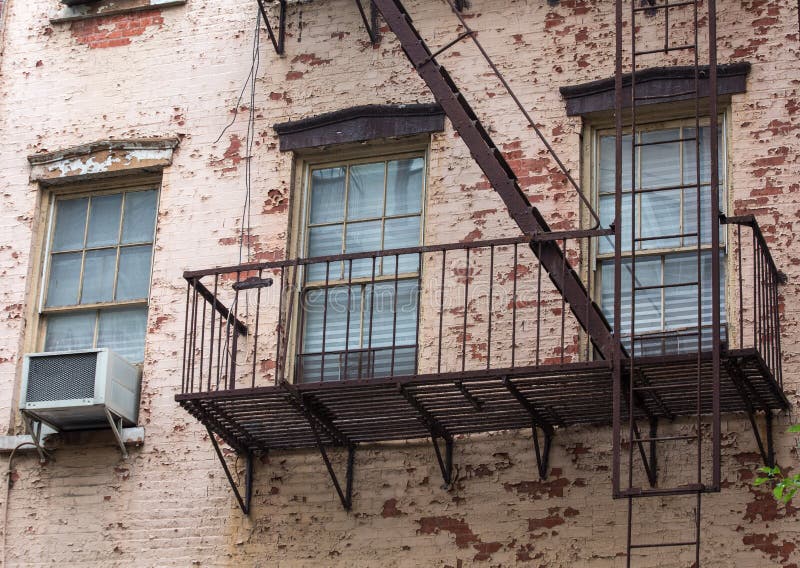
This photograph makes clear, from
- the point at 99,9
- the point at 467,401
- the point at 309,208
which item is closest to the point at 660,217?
the point at 467,401

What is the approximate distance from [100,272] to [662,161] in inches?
185

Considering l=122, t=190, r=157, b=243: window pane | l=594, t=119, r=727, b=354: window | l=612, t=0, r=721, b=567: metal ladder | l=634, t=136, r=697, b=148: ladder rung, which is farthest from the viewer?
l=122, t=190, r=157, b=243: window pane

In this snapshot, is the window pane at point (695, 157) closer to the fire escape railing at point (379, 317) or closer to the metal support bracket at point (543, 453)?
the fire escape railing at point (379, 317)

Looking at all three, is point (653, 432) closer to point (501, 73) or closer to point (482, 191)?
point (482, 191)

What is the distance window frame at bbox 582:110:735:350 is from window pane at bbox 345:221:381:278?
5.54 feet

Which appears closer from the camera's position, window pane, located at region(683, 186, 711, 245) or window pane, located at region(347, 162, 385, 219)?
window pane, located at region(683, 186, 711, 245)

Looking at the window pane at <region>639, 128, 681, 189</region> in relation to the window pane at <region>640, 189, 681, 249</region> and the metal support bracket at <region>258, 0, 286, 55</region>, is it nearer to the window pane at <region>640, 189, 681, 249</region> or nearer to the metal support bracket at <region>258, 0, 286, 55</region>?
the window pane at <region>640, 189, 681, 249</region>

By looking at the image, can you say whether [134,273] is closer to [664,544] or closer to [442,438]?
[442,438]

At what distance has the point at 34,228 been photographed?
1300 cm

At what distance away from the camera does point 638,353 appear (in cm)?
1109

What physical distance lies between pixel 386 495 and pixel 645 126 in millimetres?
3442

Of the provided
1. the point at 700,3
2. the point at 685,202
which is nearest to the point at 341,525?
the point at 685,202

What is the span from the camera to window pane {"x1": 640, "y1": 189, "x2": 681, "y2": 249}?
11.5 metres

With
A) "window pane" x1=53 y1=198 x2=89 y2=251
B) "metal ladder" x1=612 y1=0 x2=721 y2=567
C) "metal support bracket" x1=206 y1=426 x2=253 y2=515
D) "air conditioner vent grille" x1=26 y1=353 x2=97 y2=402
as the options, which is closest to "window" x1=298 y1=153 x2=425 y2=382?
"metal support bracket" x1=206 y1=426 x2=253 y2=515
